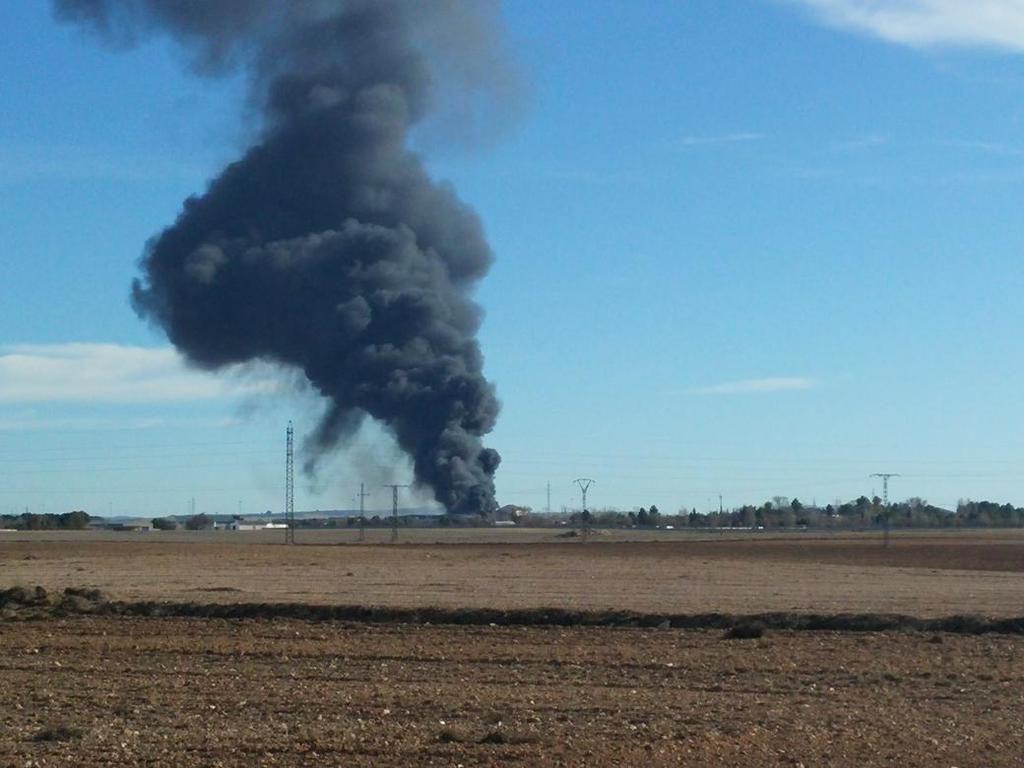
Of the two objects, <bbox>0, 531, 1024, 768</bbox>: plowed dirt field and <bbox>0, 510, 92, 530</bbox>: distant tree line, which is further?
<bbox>0, 510, 92, 530</bbox>: distant tree line

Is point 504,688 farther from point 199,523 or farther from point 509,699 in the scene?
point 199,523

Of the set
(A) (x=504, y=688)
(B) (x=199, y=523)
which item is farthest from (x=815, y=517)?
(A) (x=504, y=688)

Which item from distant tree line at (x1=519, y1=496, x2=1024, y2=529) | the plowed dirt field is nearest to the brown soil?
the plowed dirt field

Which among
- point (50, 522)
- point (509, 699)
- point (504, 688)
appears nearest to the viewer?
point (509, 699)

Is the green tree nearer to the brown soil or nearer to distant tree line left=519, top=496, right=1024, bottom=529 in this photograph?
distant tree line left=519, top=496, right=1024, bottom=529

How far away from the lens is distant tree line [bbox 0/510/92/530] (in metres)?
151

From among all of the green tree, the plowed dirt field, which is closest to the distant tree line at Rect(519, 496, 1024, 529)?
the green tree

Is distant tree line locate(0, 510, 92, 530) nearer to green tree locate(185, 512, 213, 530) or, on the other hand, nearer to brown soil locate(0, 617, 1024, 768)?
green tree locate(185, 512, 213, 530)

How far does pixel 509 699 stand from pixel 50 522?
5797 inches

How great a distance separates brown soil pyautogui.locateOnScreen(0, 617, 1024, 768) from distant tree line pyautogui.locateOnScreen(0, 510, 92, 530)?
13481 centimetres

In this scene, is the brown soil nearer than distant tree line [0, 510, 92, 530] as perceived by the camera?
Yes

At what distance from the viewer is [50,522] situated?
504ft

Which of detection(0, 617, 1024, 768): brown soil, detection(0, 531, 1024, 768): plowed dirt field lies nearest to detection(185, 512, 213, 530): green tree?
detection(0, 531, 1024, 768): plowed dirt field

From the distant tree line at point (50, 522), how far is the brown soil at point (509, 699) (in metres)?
135
